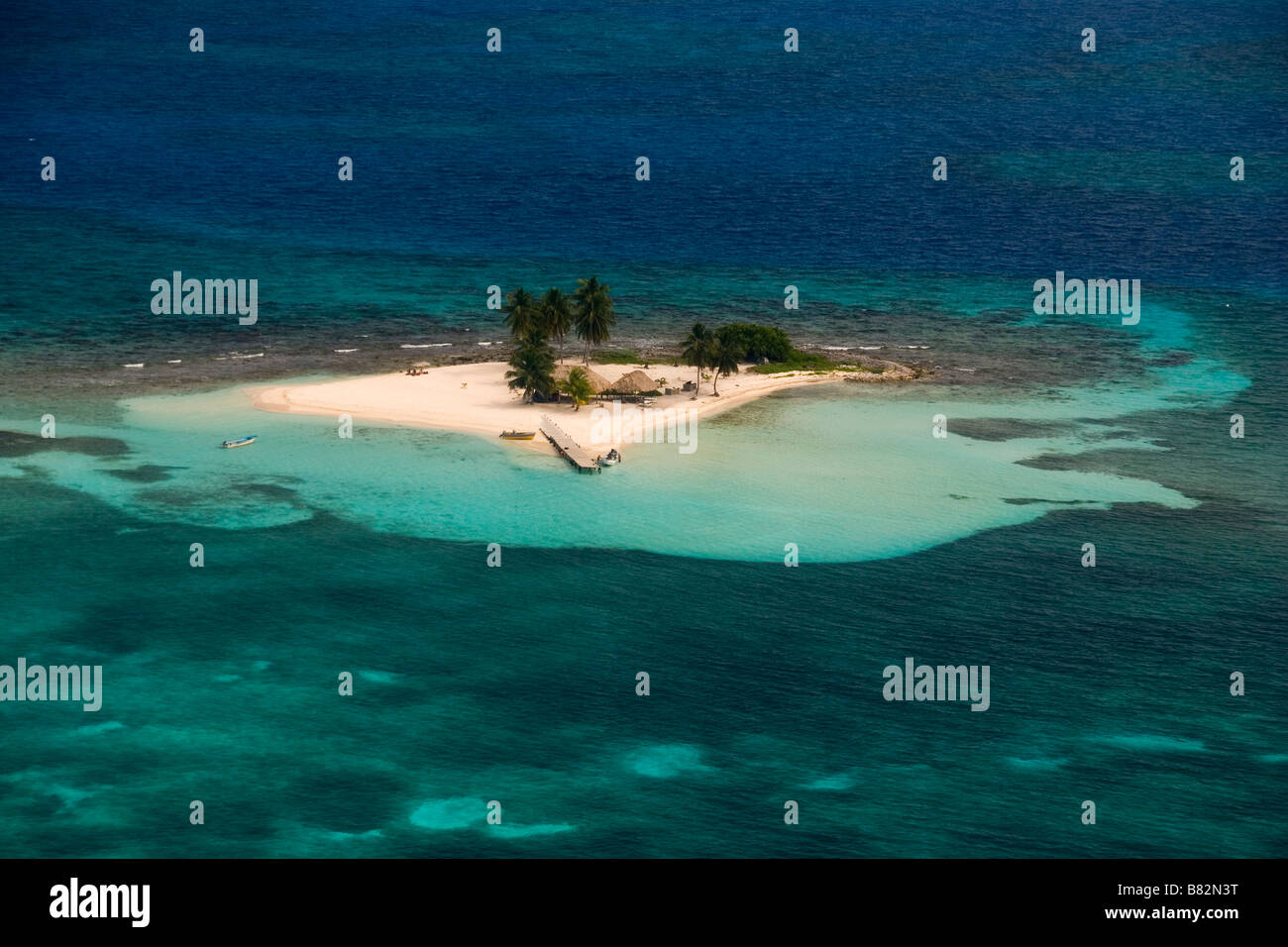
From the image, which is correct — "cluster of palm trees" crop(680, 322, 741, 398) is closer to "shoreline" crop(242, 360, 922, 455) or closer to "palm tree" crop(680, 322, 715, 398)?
"palm tree" crop(680, 322, 715, 398)

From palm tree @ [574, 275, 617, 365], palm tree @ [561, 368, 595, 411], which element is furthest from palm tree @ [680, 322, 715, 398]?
palm tree @ [561, 368, 595, 411]

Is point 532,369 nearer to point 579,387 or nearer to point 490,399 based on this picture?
point 579,387

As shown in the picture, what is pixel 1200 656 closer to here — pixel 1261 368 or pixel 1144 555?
pixel 1144 555

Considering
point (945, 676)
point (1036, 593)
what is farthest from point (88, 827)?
point (1036, 593)

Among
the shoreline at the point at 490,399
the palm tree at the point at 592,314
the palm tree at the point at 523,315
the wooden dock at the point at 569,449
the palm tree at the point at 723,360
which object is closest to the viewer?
the wooden dock at the point at 569,449

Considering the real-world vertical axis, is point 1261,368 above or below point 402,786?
above

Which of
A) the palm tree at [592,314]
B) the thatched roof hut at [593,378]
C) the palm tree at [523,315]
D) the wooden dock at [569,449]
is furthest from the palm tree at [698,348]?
the wooden dock at [569,449]

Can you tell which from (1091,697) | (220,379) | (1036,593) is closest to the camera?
(1091,697)

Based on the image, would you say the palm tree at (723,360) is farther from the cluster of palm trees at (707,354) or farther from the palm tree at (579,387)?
the palm tree at (579,387)
